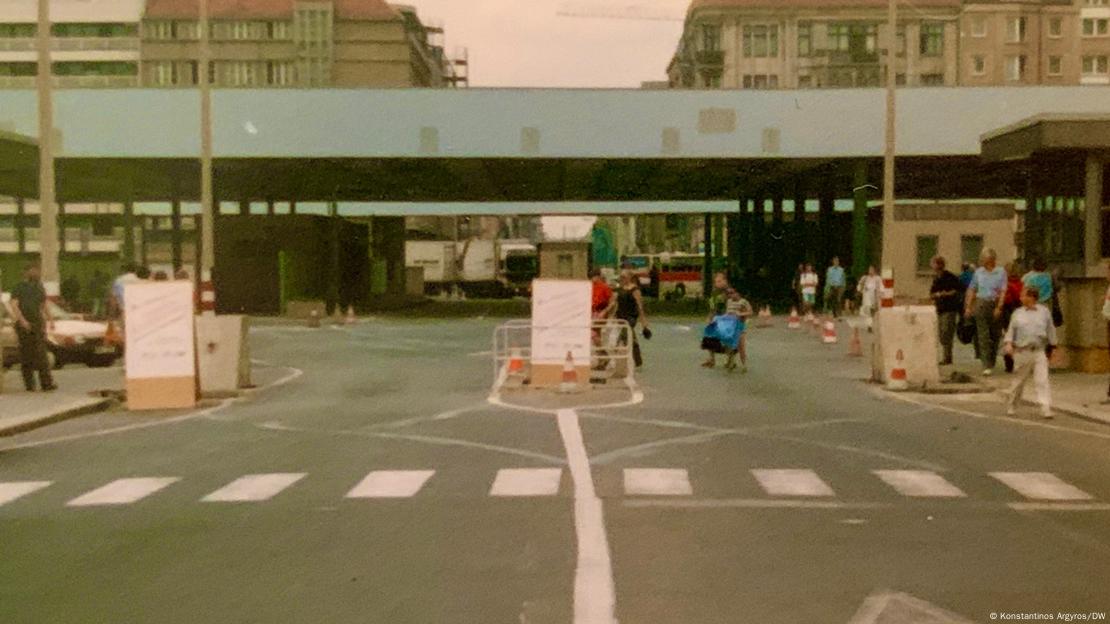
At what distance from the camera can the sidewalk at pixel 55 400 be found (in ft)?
58.2

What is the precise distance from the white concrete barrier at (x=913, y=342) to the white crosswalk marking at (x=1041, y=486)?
9.47 m

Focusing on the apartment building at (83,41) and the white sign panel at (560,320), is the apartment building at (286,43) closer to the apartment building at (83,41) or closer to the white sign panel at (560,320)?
the apartment building at (83,41)

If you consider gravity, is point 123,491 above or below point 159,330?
below

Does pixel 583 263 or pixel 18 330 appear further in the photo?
pixel 583 263

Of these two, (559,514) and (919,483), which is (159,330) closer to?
(559,514)

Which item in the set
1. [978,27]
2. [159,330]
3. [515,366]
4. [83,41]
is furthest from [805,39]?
[159,330]

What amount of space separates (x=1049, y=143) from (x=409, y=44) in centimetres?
9886

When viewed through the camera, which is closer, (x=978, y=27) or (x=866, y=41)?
(x=866, y=41)

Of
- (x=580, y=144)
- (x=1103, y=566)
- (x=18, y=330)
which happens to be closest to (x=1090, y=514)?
(x=1103, y=566)

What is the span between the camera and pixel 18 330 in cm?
2156

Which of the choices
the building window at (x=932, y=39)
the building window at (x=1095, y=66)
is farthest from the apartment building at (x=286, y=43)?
the building window at (x=1095, y=66)

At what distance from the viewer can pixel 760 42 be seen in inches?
4496

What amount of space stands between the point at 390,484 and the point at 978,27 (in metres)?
116

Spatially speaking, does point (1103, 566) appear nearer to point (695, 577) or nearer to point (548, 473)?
point (695, 577)
